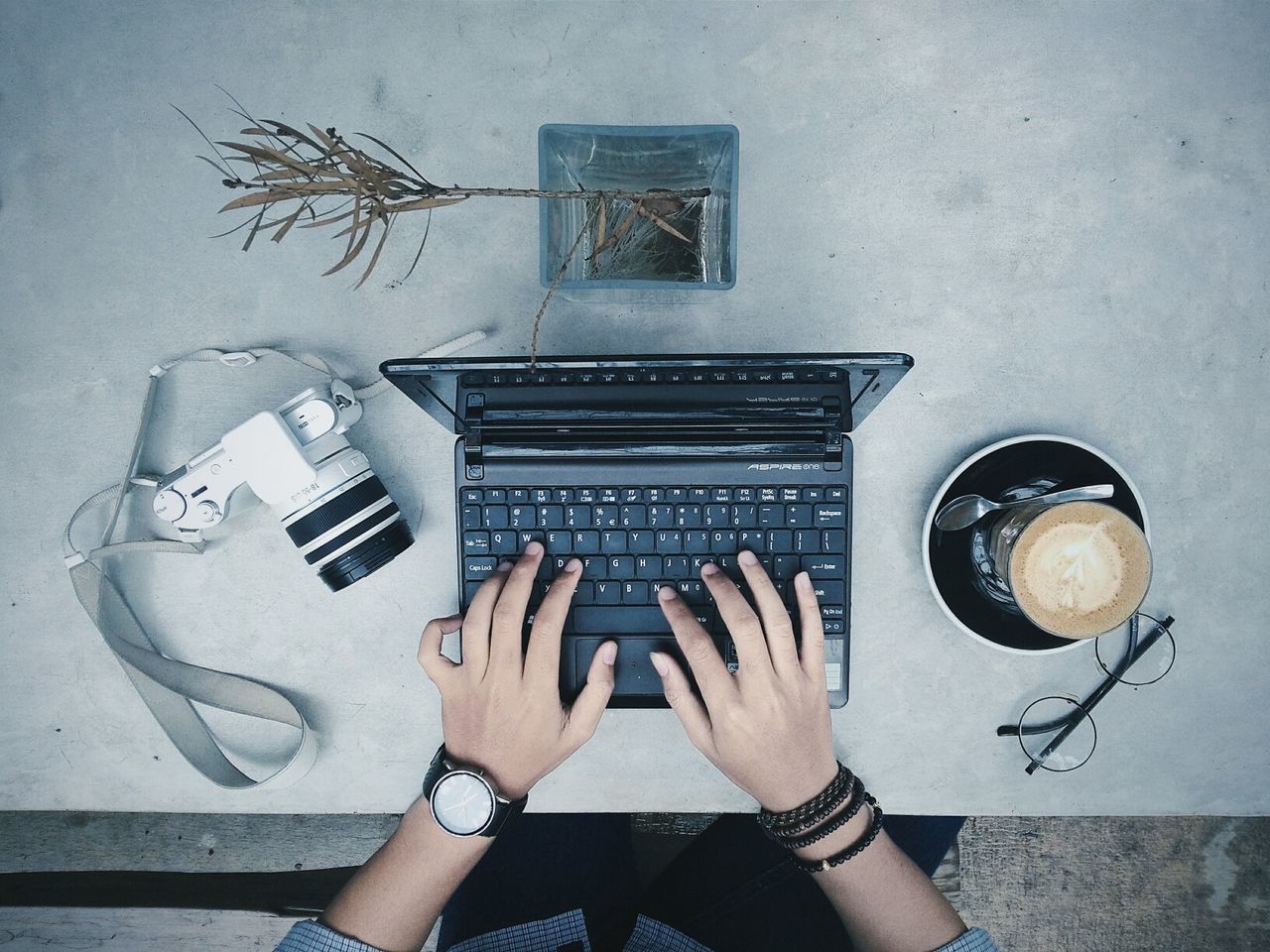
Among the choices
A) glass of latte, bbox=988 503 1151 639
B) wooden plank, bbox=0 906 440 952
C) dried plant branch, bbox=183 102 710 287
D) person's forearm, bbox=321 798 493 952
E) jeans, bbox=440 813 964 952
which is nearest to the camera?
dried plant branch, bbox=183 102 710 287

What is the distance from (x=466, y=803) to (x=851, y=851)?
41 centimetres

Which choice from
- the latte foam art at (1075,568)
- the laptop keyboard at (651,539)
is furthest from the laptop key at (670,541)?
the latte foam art at (1075,568)

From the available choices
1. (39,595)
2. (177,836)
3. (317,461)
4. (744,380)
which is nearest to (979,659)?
(744,380)

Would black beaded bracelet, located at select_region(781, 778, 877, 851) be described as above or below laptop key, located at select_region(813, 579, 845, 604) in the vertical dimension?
below

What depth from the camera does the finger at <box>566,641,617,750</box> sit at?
773 millimetres

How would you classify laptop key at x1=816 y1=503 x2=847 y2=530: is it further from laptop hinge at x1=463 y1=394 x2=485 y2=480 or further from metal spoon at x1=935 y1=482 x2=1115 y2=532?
laptop hinge at x1=463 y1=394 x2=485 y2=480

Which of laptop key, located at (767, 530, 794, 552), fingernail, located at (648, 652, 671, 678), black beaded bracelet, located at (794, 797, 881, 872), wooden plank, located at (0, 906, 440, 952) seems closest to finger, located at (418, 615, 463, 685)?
fingernail, located at (648, 652, 671, 678)

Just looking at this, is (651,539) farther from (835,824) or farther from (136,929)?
(136,929)

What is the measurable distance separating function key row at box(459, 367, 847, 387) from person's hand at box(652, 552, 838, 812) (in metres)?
0.18

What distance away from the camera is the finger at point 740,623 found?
2.47ft

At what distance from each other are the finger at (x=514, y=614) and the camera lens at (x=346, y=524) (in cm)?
13

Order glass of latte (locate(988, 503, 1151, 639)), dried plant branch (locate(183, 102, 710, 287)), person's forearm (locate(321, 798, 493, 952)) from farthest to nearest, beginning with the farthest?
person's forearm (locate(321, 798, 493, 952))
glass of latte (locate(988, 503, 1151, 639))
dried plant branch (locate(183, 102, 710, 287))

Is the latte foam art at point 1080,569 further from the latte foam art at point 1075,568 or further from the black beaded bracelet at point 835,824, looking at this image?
the black beaded bracelet at point 835,824

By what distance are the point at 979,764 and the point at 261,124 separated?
42.3 inches
